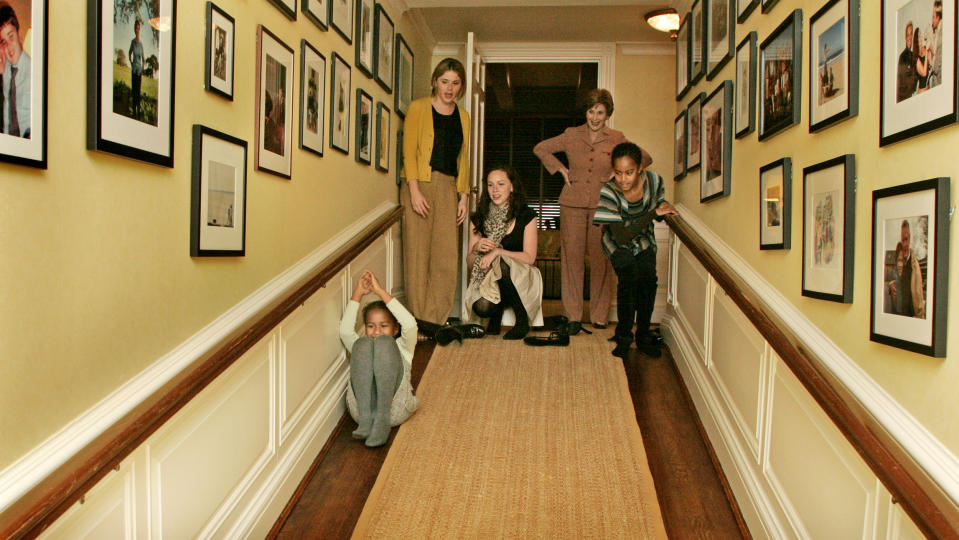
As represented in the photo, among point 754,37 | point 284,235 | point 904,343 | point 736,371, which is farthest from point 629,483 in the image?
point 754,37

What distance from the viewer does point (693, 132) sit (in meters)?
4.22

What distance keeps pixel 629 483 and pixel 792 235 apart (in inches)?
41.7


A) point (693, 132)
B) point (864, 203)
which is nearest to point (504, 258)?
point (693, 132)

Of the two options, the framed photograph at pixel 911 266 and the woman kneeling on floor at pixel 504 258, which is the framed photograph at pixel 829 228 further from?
the woman kneeling on floor at pixel 504 258

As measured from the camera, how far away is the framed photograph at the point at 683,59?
4453 millimetres

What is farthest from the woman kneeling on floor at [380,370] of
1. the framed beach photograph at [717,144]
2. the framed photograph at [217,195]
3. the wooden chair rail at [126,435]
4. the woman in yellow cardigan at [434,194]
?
the framed beach photograph at [717,144]

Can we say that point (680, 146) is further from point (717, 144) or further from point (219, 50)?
point (219, 50)

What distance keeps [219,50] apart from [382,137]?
2.23m

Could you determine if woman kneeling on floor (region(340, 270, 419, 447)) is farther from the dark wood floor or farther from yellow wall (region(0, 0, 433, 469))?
yellow wall (region(0, 0, 433, 469))

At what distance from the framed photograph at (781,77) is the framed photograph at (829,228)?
11.9 inches

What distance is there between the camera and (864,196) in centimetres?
188

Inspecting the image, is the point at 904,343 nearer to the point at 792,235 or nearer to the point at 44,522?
the point at 792,235

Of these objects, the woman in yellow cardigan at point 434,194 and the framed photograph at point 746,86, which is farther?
the woman in yellow cardigan at point 434,194

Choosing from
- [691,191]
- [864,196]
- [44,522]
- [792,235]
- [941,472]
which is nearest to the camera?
[44,522]
